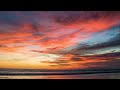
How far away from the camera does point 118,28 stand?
1.91 m

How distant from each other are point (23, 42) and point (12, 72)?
0.33 metres

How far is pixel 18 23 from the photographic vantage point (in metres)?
1.90

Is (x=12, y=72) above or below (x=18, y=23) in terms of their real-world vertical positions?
below

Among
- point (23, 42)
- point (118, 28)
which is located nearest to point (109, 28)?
point (118, 28)

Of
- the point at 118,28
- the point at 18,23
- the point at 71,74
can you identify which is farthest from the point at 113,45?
the point at 18,23
